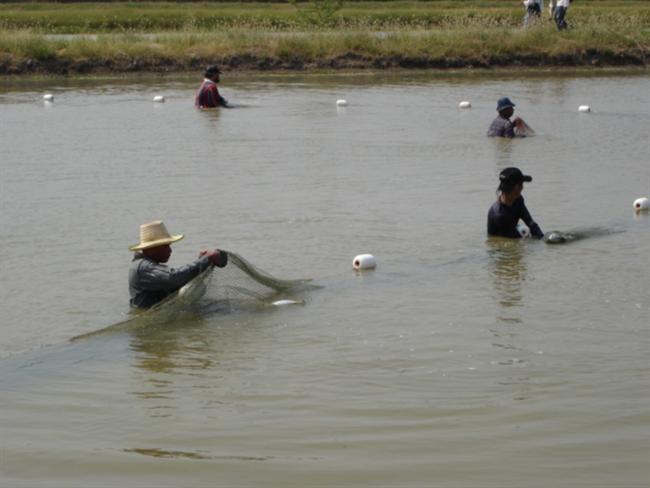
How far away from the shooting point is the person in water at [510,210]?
12.4 m

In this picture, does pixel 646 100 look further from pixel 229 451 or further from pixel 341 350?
pixel 229 451

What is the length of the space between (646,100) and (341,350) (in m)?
18.9

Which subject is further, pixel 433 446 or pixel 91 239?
pixel 91 239

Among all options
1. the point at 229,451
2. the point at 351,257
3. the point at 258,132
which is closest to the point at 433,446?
the point at 229,451

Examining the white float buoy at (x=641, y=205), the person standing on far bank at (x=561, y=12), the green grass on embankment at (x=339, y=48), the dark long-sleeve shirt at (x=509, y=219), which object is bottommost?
the white float buoy at (x=641, y=205)

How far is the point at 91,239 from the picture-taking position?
44.5ft

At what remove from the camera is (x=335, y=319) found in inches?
403

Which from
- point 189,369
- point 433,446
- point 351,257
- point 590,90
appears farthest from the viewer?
point 590,90

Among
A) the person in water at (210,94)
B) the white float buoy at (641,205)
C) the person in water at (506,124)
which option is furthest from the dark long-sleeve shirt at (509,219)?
the person in water at (210,94)

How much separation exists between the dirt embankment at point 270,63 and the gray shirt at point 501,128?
13365 millimetres

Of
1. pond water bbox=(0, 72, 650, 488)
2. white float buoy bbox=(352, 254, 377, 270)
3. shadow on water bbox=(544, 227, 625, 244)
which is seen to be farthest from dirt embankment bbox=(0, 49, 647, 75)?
white float buoy bbox=(352, 254, 377, 270)

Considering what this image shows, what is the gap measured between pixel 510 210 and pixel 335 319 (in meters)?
3.34

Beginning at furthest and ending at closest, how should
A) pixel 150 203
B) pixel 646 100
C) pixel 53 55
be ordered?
1. pixel 53 55
2. pixel 646 100
3. pixel 150 203

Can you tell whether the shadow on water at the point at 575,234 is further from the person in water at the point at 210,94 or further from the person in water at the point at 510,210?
the person in water at the point at 210,94
